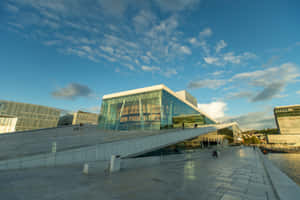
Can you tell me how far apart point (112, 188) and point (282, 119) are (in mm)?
132682

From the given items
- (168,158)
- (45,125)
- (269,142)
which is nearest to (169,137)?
(168,158)

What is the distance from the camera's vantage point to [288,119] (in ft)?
319

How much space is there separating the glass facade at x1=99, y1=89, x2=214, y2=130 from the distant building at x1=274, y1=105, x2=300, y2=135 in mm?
107549

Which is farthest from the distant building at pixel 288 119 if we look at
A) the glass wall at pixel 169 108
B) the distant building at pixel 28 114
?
the distant building at pixel 28 114

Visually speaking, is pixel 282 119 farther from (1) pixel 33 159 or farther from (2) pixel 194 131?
(1) pixel 33 159

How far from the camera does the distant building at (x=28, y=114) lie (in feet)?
246

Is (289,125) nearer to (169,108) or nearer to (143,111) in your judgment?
(169,108)

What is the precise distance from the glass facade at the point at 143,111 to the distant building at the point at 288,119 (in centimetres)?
10755

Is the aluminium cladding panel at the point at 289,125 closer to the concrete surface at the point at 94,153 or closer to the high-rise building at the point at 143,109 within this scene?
the high-rise building at the point at 143,109

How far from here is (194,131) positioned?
21.2 meters

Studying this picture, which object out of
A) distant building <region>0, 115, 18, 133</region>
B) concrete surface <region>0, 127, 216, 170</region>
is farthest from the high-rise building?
distant building <region>0, 115, 18, 133</region>

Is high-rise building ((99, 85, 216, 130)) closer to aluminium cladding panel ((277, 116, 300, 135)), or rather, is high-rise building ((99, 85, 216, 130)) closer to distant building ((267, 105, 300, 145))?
distant building ((267, 105, 300, 145))

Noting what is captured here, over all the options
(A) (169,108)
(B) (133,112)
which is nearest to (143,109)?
(B) (133,112)

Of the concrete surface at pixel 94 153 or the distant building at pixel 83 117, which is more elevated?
the distant building at pixel 83 117
